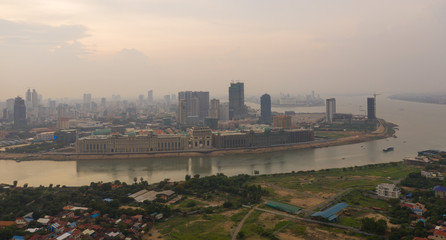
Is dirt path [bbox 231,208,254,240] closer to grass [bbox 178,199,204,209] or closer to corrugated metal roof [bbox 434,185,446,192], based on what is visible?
grass [bbox 178,199,204,209]

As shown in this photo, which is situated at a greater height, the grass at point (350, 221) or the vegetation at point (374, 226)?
the vegetation at point (374, 226)

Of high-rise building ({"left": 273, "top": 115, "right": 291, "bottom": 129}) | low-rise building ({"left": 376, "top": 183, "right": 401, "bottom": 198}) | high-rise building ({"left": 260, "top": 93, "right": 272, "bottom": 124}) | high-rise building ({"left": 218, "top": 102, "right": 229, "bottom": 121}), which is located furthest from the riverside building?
high-rise building ({"left": 218, "top": 102, "right": 229, "bottom": 121})

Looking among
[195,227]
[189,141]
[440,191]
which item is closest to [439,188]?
[440,191]

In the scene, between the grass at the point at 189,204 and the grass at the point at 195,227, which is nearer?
the grass at the point at 195,227

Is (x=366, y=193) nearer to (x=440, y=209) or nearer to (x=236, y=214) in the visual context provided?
(x=440, y=209)

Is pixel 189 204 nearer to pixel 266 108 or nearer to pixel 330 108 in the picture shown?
pixel 330 108

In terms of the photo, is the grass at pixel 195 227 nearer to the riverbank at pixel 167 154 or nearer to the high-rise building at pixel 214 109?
the riverbank at pixel 167 154

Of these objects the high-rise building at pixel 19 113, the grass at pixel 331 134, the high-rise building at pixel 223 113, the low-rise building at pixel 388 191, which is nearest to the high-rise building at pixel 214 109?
the high-rise building at pixel 223 113
